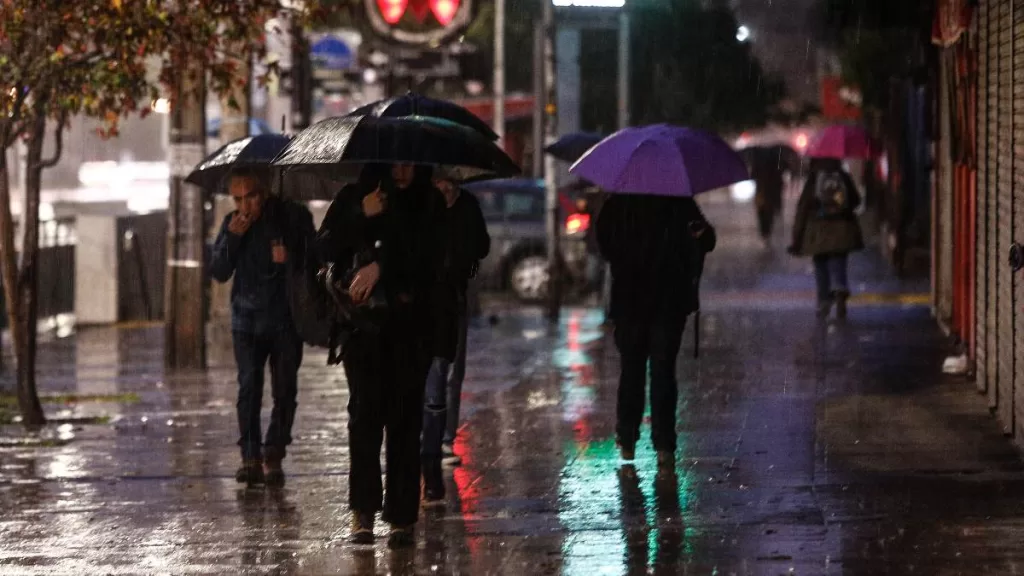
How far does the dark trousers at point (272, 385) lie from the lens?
31.6 ft

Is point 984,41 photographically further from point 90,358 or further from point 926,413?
point 90,358

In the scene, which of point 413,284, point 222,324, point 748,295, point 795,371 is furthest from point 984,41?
point 748,295

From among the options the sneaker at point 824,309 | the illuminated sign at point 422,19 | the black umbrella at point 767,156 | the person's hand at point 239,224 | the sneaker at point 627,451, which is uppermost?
the illuminated sign at point 422,19

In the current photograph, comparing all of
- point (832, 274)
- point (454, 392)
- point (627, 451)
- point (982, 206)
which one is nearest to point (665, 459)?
point (627, 451)

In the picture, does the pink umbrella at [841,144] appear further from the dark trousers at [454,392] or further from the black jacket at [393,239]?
the black jacket at [393,239]

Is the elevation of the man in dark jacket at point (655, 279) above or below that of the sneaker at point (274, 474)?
above

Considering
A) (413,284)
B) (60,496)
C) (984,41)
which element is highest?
(984,41)

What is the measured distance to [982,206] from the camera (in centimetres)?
1222

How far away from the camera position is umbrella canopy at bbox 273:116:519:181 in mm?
7703

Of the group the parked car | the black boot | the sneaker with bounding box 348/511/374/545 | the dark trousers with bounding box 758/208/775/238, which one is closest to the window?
the parked car

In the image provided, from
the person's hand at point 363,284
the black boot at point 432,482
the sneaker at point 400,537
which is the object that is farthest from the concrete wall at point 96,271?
the person's hand at point 363,284

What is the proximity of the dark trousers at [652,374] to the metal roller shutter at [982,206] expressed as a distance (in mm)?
2884

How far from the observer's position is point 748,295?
2217 centimetres

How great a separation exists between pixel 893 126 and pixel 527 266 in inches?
409
